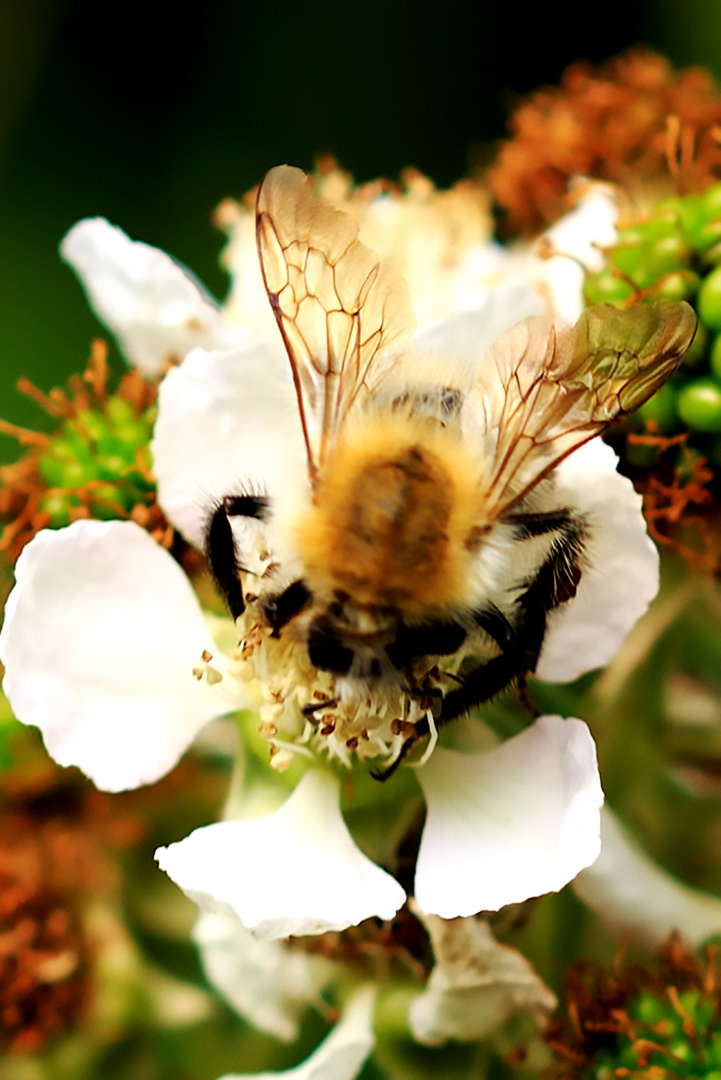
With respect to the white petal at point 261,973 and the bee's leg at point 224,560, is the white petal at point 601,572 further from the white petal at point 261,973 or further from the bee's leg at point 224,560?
the white petal at point 261,973

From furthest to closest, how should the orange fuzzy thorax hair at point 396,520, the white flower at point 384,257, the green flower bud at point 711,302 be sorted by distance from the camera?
1. the white flower at point 384,257
2. the green flower bud at point 711,302
3. the orange fuzzy thorax hair at point 396,520

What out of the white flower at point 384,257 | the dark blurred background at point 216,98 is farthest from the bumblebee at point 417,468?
the dark blurred background at point 216,98

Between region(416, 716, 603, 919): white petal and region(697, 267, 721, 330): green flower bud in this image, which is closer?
region(416, 716, 603, 919): white petal

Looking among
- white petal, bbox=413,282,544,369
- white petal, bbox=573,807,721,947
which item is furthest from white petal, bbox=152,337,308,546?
white petal, bbox=573,807,721,947

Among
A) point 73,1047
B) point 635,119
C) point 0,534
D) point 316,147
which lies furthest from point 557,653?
point 316,147

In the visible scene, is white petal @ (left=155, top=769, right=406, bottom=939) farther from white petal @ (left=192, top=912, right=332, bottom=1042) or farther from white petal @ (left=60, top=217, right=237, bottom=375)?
white petal @ (left=60, top=217, right=237, bottom=375)
